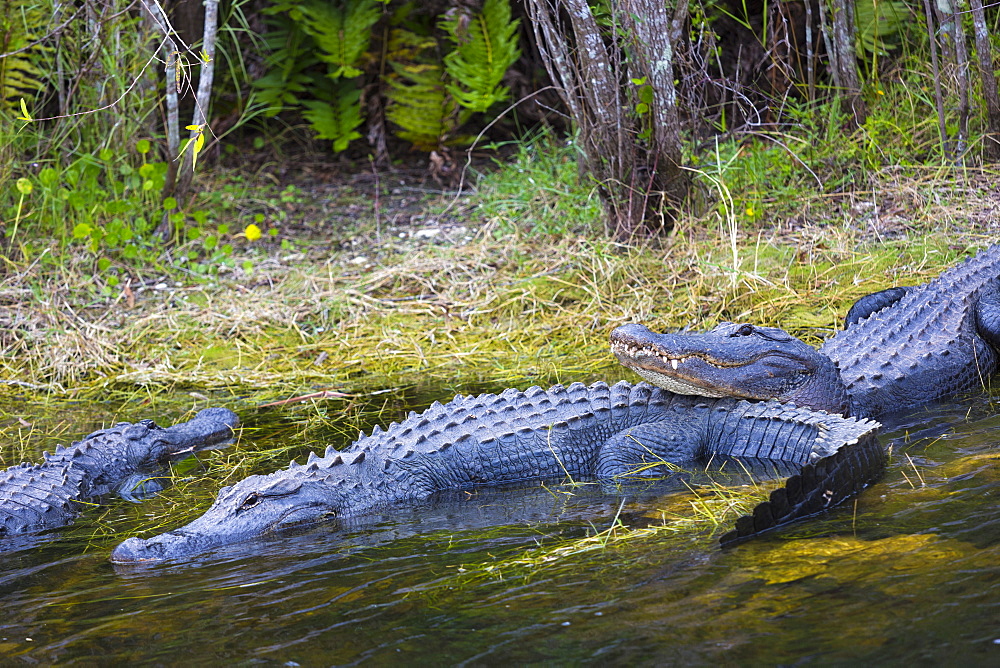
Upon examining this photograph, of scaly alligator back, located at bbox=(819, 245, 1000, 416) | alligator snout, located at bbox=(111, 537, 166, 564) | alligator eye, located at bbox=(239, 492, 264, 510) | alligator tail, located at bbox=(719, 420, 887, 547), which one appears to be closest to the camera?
alligator tail, located at bbox=(719, 420, 887, 547)

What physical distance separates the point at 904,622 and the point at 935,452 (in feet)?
5.27

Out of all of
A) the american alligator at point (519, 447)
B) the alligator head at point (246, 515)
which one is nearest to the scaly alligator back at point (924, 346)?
the american alligator at point (519, 447)

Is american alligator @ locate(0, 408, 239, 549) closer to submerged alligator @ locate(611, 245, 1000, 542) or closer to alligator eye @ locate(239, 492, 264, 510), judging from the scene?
alligator eye @ locate(239, 492, 264, 510)

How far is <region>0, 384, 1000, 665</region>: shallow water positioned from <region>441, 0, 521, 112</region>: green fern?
589 cm

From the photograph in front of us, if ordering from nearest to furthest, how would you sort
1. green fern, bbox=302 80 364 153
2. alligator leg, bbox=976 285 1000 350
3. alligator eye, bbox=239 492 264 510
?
alligator eye, bbox=239 492 264 510, alligator leg, bbox=976 285 1000 350, green fern, bbox=302 80 364 153

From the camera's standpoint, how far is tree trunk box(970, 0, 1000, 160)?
6.76 m

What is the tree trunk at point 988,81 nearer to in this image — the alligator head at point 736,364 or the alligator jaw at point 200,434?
the alligator head at point 736,364

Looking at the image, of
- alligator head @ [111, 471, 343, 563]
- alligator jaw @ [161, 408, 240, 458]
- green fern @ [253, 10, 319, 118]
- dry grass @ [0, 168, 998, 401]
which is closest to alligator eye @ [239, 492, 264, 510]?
alligator head @ [111, 471, 343, 563]

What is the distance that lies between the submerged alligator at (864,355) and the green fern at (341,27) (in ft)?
19.2

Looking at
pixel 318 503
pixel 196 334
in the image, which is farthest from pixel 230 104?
pixel 318 503

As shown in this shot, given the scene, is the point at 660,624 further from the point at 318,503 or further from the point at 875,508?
the point at 318,503

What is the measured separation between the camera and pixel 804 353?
4430 millimetres

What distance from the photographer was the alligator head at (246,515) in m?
3.56

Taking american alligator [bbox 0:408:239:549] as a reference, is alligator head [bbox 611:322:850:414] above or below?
above
